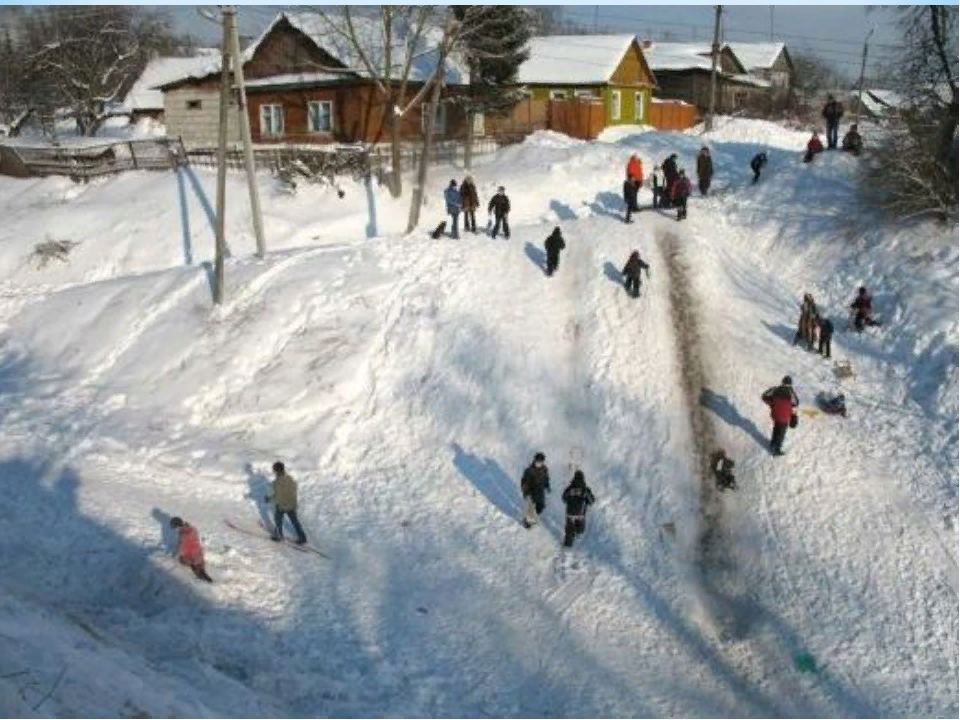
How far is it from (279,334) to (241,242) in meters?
6.82

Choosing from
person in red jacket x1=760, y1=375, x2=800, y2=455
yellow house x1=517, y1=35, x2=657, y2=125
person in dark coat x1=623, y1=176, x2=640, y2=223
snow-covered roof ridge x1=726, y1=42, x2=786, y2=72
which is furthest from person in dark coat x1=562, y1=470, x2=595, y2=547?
snow-covered roof ridge x1=726, y1=42, x2=786, y2=72

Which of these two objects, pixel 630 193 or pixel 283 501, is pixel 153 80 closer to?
pixel 630 193

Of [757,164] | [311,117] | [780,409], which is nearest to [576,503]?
[780,409]

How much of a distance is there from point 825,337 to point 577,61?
27.8m

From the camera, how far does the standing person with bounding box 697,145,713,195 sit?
25.9 metres

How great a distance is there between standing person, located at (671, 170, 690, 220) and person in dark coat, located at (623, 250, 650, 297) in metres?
4.53

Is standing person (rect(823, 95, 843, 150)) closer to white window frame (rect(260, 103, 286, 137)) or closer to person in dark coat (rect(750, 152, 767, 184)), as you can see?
person in dark coat (rect(750, 152, 767, 184))

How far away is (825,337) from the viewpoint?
18.7 metres

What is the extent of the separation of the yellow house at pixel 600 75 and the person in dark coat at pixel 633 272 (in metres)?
22.0

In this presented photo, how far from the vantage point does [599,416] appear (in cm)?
1752

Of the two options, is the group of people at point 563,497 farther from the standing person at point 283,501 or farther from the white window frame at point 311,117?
the white window frame at point 311,117

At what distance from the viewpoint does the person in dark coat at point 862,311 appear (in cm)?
1952

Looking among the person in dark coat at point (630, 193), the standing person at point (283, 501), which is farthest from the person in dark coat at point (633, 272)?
the standing person at point (283, 501)

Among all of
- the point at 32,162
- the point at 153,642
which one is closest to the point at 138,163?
the point at 32,162
